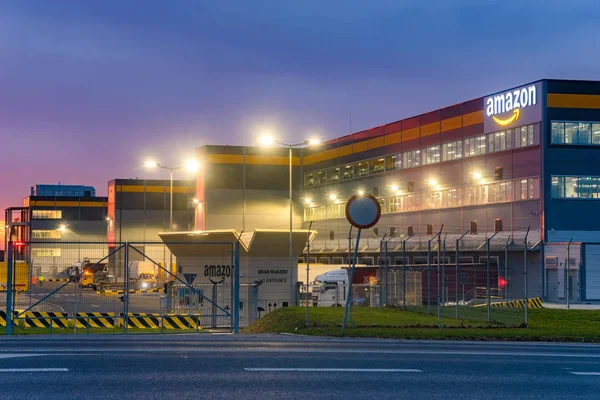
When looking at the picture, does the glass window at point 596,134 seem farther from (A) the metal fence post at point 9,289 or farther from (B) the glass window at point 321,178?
(A) the metal fence post at point 9,289

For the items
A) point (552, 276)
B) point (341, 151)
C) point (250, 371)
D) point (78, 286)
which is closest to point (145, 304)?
point (78, 286)

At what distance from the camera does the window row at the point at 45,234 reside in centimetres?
13650

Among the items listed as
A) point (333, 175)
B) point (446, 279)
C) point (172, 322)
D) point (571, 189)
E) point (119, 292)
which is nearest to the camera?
point (172, 322)

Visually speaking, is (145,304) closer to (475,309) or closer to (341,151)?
(475,309)

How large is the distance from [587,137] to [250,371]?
50.7 m

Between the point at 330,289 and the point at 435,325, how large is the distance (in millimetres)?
22606

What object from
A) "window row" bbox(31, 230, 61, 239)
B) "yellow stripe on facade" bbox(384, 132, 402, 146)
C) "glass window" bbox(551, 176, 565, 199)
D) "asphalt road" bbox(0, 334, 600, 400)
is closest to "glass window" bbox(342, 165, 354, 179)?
"yellow stripe on facade" bbox(384, 132, 402, 146)

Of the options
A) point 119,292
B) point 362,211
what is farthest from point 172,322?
point 362,211

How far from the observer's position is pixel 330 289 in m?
47.4

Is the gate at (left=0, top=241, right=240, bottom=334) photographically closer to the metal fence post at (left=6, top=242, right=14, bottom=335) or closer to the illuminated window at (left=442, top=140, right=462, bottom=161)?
the metal fence post at (left=6, top=242, right=14, bottom=335)

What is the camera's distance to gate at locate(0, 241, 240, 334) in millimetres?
22578

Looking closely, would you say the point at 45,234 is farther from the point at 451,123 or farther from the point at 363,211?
the point at 363,211

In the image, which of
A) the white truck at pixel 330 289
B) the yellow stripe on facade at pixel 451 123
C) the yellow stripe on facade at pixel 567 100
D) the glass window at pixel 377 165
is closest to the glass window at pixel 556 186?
the yellow stripe on facade at pixel 567 100

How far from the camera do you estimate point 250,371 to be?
12.5m
